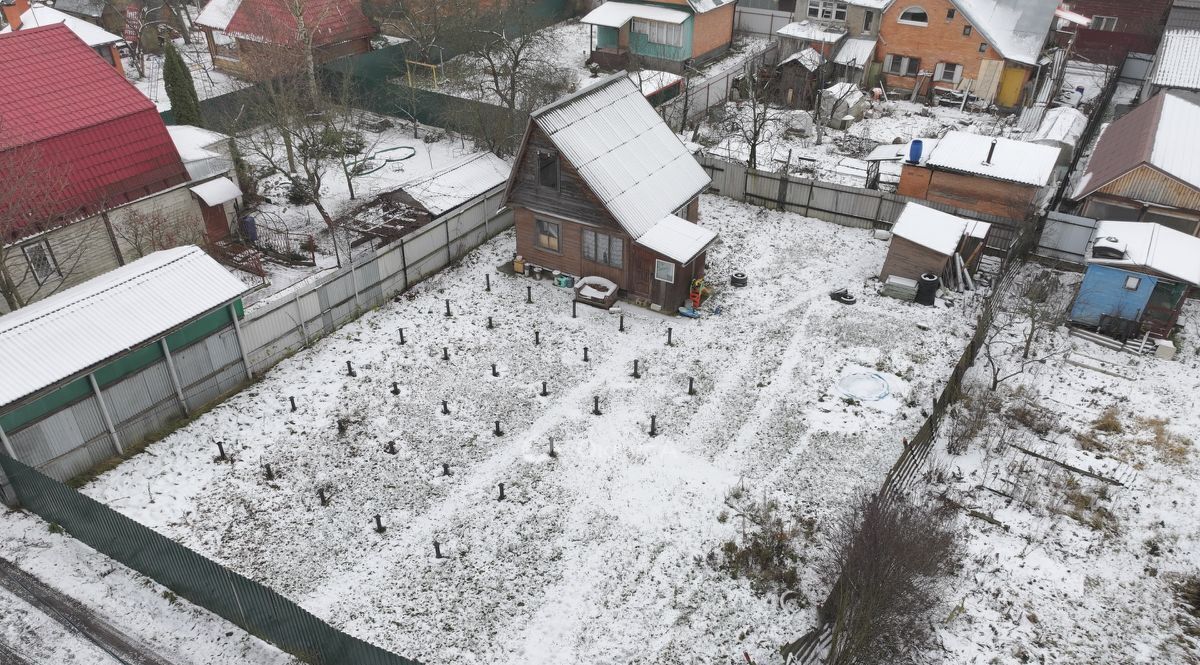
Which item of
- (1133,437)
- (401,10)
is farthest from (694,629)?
(401,10)

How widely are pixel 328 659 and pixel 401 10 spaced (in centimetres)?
4170

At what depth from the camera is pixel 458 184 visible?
2878 cm

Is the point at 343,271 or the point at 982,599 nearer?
the point at 982,599

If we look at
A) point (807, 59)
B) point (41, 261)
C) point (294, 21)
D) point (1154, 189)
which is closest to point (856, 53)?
point (807, 59)

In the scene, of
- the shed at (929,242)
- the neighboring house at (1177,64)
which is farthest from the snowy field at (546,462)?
the neighboring house at (1177,64)

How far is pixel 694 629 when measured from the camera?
15.5m

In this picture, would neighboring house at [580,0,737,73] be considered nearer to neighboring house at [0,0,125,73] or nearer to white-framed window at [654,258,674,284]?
white-framed window at [654,258,674,284]

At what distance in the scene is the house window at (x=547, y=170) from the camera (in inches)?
994

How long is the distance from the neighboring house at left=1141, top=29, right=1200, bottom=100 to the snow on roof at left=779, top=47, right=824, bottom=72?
651 inches

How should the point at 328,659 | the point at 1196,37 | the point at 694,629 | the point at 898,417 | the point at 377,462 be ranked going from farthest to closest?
the point at 1196,37
the point at 898,417
the point at 377,462
the point at 694,629
the point at 328,659

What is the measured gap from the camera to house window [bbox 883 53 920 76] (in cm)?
4422

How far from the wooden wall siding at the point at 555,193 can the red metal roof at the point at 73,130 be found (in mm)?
12328

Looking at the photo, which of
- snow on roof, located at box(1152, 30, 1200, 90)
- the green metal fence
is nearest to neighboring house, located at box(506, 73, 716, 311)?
the green metal fence

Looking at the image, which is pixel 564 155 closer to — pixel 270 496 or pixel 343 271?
pixel 343 271
